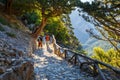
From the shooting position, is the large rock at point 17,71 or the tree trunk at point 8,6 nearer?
the large rock at point 17,71

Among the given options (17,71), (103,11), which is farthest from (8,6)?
(17,71)

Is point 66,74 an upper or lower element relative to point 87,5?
lower

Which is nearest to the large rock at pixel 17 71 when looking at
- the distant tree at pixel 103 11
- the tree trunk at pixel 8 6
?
the distant tree at pixel 103 11

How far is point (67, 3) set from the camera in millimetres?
23516

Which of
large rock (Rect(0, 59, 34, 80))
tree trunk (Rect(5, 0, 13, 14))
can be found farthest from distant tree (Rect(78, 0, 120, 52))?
tree trunk (Rect(5, 0, 13, 14))

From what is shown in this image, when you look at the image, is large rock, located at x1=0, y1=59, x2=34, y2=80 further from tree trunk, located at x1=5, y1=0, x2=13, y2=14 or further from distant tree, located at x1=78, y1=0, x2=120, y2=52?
tree trunk, located at x1=5, y1=0, x2=13, y2=14

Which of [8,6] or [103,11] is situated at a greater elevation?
[8,6]

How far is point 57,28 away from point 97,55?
11613 millimetres

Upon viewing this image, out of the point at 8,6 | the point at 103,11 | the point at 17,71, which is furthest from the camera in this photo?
the point at 8,6

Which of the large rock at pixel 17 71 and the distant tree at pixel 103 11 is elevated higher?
the distant tree at pixel 103 11

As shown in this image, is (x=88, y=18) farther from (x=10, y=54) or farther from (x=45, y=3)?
(x=45, y=3)

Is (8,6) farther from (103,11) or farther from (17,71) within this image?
(17,71)

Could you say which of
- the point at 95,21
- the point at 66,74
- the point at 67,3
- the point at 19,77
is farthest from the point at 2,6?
the point at 19,77

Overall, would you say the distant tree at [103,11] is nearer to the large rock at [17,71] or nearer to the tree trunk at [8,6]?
the large rock at [17,71]
